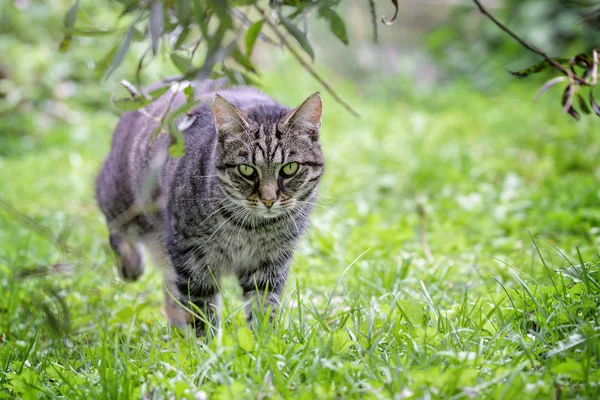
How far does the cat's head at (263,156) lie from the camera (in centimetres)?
252

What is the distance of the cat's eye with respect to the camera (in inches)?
101

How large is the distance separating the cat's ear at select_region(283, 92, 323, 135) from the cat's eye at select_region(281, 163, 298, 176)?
0.51 ft

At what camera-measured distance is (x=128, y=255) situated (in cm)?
331

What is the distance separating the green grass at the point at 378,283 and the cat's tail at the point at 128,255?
0.08 meters

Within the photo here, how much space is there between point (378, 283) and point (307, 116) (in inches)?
34.8

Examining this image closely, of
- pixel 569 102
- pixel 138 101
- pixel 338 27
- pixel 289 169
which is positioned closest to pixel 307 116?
pixel 289 169

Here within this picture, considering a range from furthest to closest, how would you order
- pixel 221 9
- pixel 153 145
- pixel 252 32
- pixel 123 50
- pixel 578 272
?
pixel 153 145
pixel 578 272
pixel 252 32
pixel 123 50
pixel 221 9

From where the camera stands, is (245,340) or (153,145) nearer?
(245,340)

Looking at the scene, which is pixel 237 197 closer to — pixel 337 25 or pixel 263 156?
pixel 263 156

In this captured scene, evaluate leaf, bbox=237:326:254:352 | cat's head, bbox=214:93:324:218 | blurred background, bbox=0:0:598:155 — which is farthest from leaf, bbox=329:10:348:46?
blurred background, bbox=0:0:598:155

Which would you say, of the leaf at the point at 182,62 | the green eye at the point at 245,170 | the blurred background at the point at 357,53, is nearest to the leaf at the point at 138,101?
the leaf at the point at 182,62

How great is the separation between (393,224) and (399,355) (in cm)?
229

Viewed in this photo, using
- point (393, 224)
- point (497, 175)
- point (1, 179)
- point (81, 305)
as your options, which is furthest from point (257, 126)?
point (1, 179)

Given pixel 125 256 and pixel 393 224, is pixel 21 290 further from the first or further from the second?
pixel 393 224
